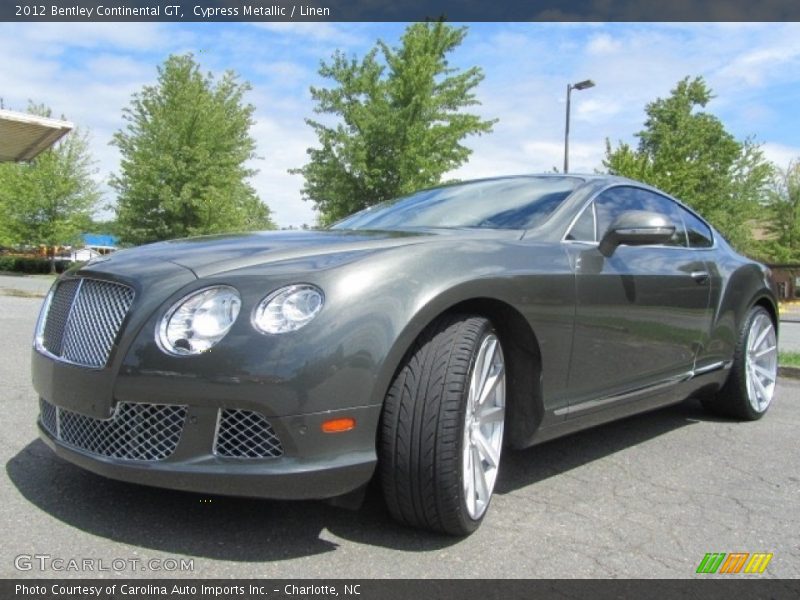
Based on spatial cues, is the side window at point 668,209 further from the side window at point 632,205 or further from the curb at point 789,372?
the curb at point 789,372

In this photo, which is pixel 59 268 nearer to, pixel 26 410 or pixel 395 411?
pixel 26 410

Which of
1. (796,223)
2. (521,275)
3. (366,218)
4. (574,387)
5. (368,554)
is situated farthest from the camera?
(796,223)

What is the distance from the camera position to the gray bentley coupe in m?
2.17

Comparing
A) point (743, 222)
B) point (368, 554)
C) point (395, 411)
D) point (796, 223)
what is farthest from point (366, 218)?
point (796, 223)

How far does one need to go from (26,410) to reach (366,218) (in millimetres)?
2209

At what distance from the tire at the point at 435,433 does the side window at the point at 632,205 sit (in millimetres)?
1338

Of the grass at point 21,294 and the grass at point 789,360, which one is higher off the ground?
the grass at point 789,360

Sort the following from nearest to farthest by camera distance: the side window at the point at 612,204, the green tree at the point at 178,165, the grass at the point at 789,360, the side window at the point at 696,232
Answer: the side window at the point at 612,204
the side window at the point at 696,232
the grass at the point at 789,360
the green tree at the point at 178,165

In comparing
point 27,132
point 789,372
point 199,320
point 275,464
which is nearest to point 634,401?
point 275,464

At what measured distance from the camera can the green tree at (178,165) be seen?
23.5 m

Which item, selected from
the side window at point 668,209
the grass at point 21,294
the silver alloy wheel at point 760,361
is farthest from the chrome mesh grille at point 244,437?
the grass at point 21,294

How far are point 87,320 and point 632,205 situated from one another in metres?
2.83
